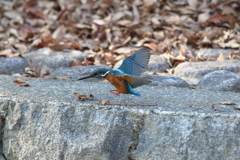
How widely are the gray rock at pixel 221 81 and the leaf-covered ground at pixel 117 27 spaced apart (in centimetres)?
73

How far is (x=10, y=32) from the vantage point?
15.7 ft

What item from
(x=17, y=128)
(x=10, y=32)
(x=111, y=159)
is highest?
(x=10, y=32)

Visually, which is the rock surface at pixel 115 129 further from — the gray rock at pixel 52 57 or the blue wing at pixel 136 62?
the gray rock at pixel 52 57

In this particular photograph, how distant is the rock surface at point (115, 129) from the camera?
1.92 m

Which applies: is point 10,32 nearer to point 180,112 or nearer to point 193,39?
point 193,39

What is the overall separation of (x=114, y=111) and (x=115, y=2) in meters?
3.34

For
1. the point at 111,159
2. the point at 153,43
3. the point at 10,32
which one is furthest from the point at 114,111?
the point at 10,32

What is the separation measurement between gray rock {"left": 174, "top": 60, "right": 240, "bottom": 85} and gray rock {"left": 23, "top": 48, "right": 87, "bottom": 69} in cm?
106

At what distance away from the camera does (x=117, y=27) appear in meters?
4.69

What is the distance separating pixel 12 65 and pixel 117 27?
5.25ft

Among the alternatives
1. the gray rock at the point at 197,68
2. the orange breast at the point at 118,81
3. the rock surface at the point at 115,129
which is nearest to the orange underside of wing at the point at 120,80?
the orange breast at the point at 118,81

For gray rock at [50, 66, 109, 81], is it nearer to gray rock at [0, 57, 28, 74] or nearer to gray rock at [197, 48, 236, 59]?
gray rock at [0, 57, 28, 74]

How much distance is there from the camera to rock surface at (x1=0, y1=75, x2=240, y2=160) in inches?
75.5

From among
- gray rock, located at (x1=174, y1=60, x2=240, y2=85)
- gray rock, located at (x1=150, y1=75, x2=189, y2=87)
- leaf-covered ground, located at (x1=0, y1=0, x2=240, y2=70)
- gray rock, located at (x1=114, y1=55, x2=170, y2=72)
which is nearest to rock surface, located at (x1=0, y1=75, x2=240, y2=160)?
gray rock, located at (x1=150, y1=75, x2=189, y2=87)
